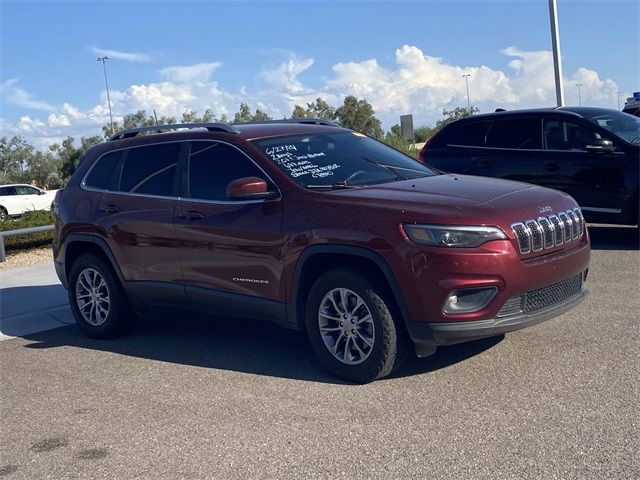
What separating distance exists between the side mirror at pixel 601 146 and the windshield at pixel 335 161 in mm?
3643

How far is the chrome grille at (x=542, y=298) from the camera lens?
4949 millimetres

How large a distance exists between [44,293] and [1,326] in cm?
141

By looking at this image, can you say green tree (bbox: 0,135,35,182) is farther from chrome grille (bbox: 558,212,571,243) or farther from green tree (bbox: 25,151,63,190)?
chrome grille (bbox: 558,212,571,243)

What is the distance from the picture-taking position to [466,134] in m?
10.7

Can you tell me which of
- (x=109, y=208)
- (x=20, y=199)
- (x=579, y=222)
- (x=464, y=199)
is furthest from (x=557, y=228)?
(x=20, y=199)

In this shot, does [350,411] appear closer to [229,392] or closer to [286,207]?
[229,392]

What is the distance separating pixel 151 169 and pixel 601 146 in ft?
18.3

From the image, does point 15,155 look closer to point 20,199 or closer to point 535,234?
point 20,199

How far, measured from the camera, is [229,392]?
5.33 metres

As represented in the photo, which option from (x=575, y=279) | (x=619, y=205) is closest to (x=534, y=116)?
(x=619, y=205)

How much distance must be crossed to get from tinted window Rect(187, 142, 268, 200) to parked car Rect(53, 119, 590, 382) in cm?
1

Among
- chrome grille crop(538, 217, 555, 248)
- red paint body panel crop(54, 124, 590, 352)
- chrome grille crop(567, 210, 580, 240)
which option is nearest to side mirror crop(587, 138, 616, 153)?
red paint body panel crop(54, 124, 590, 352)

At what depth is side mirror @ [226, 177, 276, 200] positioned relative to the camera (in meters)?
5.54

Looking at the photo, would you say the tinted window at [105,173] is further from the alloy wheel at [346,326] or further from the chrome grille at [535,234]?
the chrome grille at [535,234]
